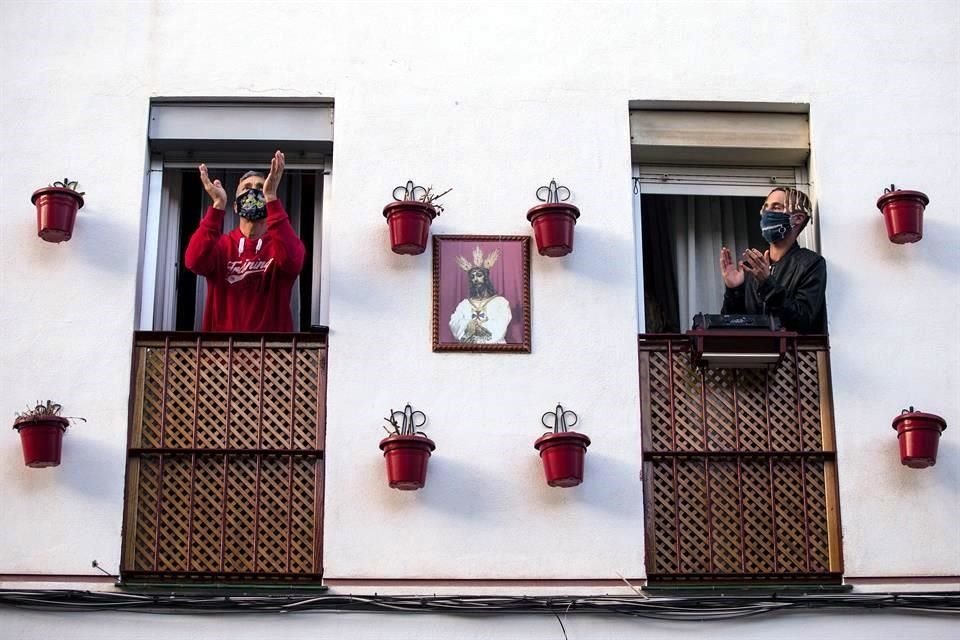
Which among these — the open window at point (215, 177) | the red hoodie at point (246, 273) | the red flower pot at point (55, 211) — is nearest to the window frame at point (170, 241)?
the open window at point (215, 177)

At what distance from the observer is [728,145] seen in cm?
1272

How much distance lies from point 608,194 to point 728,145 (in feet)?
3.16

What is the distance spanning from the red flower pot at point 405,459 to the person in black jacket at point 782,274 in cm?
234

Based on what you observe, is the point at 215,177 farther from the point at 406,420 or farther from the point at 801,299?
the point at 801,299

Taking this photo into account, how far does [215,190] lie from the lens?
39.6 feet

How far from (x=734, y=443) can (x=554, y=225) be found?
177cm

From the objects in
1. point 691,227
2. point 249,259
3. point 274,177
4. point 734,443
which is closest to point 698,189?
point 691,227

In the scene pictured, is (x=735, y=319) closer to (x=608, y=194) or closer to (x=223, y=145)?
(x=608, y=194)

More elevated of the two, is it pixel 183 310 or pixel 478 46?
pixel 478 46

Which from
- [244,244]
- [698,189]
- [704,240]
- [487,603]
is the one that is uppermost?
[698,189]

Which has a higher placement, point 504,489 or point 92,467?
point 92,467

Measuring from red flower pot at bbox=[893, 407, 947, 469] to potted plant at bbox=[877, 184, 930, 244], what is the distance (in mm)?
1212

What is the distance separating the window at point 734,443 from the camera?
458 inches

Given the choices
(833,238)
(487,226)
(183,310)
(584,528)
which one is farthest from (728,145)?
(183,310)
